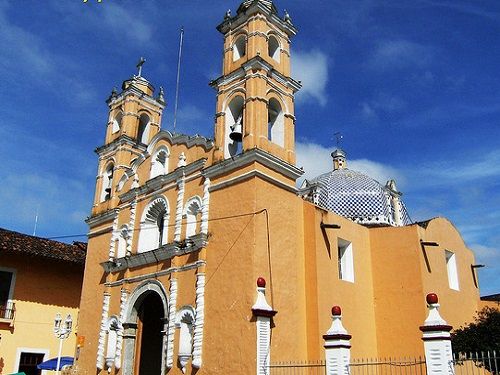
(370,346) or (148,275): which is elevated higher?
(148,275)

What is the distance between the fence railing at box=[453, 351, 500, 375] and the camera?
8.01 metres

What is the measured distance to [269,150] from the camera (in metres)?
15.2

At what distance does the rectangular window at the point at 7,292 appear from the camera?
2061 centimetres

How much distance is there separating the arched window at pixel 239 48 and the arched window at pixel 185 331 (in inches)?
319

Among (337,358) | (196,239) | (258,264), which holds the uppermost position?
(196,239)

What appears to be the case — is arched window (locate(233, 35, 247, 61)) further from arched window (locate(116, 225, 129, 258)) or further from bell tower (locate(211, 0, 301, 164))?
arched window (locate(116, 225, 129, 258))

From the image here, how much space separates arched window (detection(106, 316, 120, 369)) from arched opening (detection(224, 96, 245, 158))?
6.73 m

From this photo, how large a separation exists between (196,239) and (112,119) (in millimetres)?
9200

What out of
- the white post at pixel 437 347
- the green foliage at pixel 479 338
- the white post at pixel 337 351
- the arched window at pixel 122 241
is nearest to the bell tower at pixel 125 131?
the arched window at pixel 122 241

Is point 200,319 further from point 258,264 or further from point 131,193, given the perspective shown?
point 131,193

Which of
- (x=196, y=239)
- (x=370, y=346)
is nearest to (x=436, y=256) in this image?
(x=370, y=346)

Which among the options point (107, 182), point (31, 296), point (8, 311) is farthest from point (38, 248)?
point (107, 182)

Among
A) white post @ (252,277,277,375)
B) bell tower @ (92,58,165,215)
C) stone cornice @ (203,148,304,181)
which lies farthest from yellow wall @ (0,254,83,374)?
white post @ (252,277,277,375)

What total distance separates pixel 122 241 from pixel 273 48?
8.45 meters
